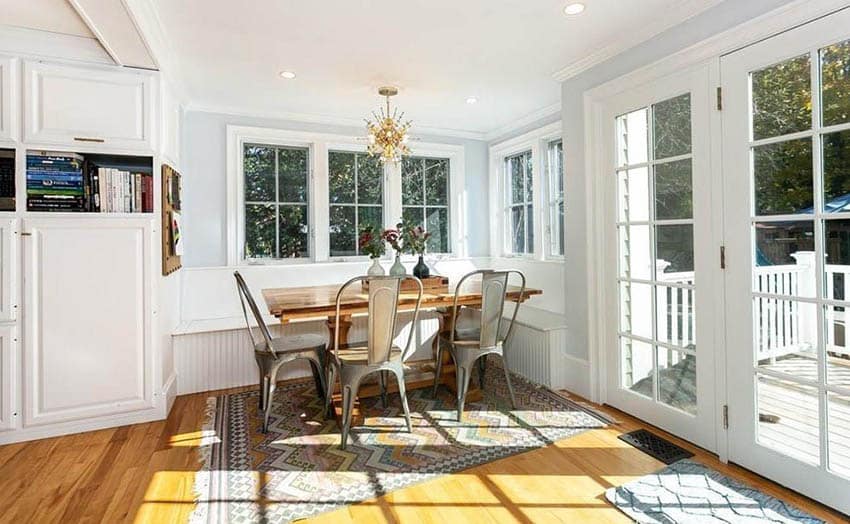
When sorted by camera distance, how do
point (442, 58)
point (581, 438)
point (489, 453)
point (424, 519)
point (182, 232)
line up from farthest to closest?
1. point (182, 232)
2. point (442, 58)
3. point (581, 438)
4. point (489, 453)
5. point (424, 519)

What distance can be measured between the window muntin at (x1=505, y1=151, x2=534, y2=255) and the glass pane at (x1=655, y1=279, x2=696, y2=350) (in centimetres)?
191

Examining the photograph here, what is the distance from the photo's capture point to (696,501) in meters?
1.99

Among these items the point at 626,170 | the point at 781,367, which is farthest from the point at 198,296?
the point at 781,367

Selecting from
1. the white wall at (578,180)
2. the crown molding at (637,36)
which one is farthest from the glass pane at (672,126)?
the crown molding at (637,36)

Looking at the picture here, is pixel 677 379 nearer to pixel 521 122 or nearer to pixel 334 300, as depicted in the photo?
pixel 334 300

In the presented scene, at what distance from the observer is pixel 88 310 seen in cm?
276

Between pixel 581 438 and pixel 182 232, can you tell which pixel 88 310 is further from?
pixel 581 438

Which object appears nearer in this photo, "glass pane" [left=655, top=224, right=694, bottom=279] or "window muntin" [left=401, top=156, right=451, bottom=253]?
"glass pane" [left=655, top=224, right=694, bottom=279]

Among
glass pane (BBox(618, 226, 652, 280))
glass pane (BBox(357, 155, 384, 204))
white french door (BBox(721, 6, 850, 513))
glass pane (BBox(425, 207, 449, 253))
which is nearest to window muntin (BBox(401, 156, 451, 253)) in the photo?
glass pane (BBox(425, 207, 449, 253))

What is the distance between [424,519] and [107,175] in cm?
275

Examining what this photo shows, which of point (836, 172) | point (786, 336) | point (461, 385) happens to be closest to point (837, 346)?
point (786, 336)

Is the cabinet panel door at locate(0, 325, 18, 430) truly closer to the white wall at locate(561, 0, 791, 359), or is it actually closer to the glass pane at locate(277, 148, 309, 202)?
the glass pane at locate(277, 148, 309, 202)

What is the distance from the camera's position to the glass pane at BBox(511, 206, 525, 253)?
467cm

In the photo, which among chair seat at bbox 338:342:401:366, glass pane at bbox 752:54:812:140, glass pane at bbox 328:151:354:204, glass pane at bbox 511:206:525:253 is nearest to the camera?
glass pane at bbox 752:54:812:140
